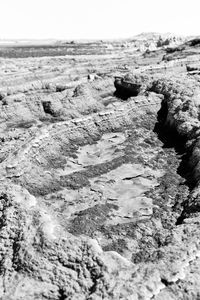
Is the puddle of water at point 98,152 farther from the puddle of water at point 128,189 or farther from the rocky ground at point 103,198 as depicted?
the puddle of water at point 128,189

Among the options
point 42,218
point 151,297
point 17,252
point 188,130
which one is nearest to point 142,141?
point 188,130

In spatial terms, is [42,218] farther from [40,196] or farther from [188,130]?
[188,130]

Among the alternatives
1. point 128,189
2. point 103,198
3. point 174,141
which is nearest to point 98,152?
point 128,189

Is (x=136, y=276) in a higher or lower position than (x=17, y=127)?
Result: higher

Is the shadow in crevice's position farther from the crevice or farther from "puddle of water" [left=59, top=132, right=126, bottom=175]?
"puddle of water" [left=59, top=132, right=126, bottom=175]

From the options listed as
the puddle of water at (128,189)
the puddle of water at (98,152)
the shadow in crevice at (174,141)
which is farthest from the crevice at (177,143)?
the puddle of water at (98,152)
